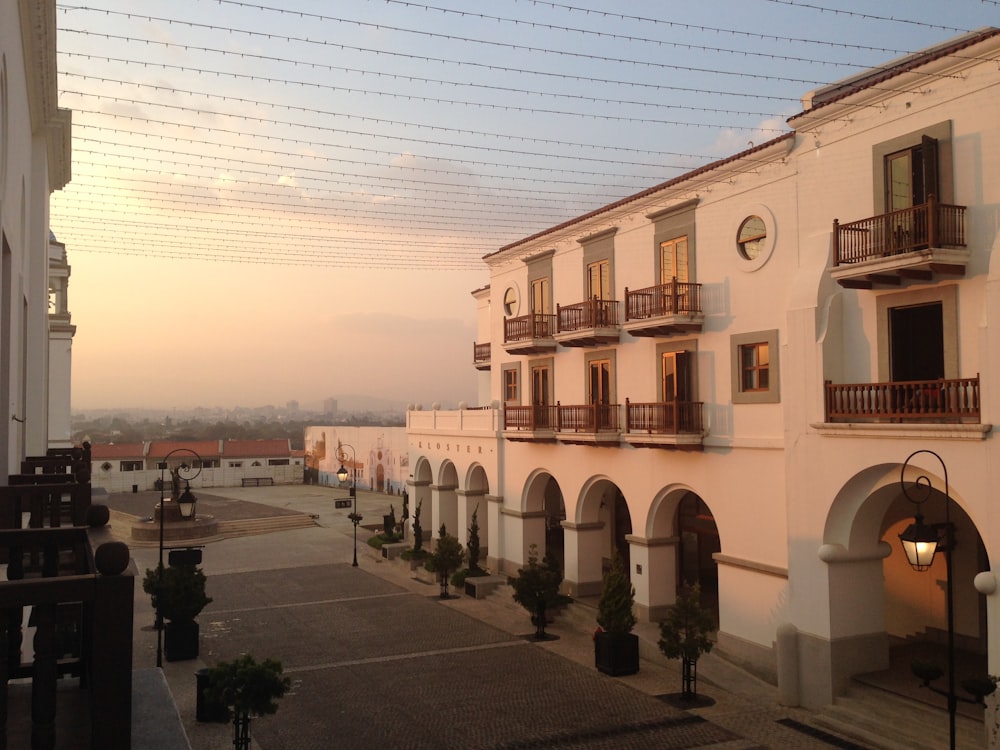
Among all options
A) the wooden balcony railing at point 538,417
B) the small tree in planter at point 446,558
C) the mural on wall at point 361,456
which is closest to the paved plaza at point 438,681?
the small tree in planter at point 446,558

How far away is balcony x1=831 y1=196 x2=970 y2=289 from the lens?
13180mm

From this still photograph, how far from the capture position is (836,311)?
51.5 feet

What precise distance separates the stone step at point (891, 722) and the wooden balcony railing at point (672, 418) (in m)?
6.67

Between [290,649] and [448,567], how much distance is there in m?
7.12

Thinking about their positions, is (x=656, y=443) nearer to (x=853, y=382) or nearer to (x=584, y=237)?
(x=853, y=382)

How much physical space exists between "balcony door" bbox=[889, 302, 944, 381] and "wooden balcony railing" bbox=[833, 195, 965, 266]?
4.10 feet

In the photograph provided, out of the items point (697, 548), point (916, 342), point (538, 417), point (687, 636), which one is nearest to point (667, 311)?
point (916, 342)

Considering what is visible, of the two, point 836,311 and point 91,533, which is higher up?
point 836,311

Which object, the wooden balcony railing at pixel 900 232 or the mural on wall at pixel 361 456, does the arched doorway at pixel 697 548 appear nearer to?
the wooden balcony railing at pixel 900 232

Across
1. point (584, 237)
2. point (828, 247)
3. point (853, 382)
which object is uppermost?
point (584, 237)

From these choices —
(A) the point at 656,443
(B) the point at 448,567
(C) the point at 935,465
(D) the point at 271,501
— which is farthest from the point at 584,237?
(D) the point at 271,501

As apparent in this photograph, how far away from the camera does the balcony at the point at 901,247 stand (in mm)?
13180

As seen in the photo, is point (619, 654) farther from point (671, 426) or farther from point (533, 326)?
point (533, 326)

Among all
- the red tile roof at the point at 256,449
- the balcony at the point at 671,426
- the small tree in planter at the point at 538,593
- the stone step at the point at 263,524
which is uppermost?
the balcony at the point at 671,426
